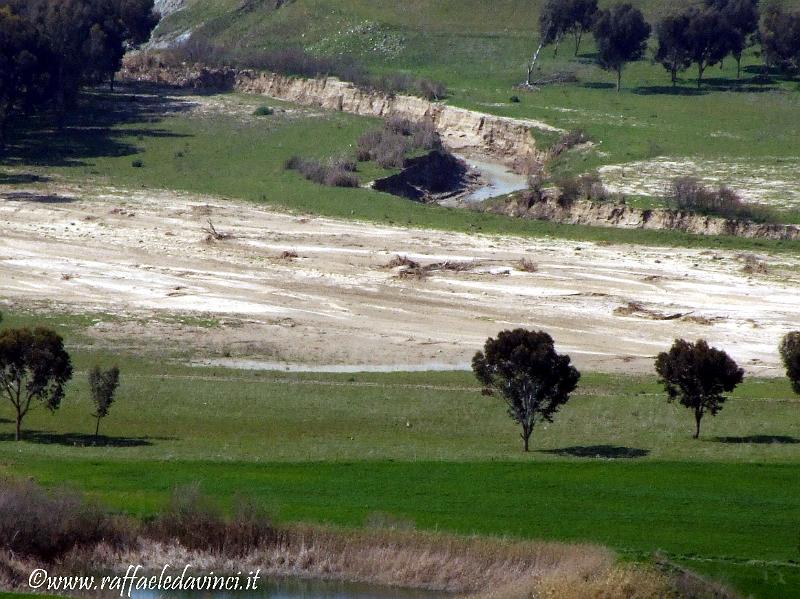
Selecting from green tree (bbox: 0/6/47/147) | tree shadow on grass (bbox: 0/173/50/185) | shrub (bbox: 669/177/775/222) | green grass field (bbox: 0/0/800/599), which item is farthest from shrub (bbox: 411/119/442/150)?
tree shadow on grass (bbox: 0/173/50/185)

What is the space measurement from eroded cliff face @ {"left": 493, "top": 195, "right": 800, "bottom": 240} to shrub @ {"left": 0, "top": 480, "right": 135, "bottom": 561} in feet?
149

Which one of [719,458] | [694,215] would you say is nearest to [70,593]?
[719,458]

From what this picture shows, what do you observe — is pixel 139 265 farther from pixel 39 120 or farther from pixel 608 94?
pixel 608 94

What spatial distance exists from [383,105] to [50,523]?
3180 inches

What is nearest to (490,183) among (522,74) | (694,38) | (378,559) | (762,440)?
(694,38)

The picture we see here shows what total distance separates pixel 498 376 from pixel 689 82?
75902 millimetres

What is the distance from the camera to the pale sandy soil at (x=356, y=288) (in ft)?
153

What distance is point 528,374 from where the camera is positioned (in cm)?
3281

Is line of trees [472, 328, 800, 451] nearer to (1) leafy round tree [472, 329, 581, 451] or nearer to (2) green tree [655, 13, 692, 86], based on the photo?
(1) leafy round tree [472, 329, 581, 451]

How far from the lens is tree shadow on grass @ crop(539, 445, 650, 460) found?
3253cm

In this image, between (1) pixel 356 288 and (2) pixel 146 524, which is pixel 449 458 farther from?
(1) pixel 356 288

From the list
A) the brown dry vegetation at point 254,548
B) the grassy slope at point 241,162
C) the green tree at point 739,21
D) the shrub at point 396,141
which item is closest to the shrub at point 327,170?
the grassy slope at point 241,162

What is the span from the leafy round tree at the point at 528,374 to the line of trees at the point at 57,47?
5744 centimetres

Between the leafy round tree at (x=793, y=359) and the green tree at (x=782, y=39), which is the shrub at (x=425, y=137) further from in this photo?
the leafy round tree at (x=793, y=359)
